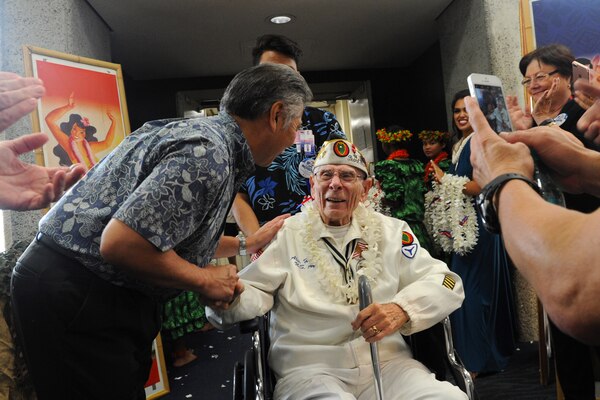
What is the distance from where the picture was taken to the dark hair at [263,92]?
1288 mm

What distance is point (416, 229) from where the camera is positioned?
10.3 feet

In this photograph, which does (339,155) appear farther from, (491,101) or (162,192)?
(162,192)

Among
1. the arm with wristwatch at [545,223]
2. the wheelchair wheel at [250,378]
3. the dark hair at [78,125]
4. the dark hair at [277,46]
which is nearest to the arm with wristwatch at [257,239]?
the wheelchair wheel at [250,378]

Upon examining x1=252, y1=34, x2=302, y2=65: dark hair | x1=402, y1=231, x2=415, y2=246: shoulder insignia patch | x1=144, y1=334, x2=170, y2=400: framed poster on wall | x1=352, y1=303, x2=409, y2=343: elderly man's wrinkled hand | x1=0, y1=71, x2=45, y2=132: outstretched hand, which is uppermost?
x1=252, y1=34, x2=302, y2=65: dark hair

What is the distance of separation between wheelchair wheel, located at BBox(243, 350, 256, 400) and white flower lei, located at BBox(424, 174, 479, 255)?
1838mm

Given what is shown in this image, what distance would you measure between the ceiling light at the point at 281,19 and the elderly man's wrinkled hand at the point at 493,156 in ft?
12.7

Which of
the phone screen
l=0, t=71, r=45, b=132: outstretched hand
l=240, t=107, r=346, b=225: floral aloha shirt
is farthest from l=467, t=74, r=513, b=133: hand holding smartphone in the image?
l=0, t=71, r=45, b=132: outstretched hand

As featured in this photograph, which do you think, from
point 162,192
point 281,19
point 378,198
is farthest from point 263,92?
point 281,19

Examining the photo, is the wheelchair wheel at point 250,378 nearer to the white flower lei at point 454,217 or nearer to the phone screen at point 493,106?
the phone screen at point 493,106

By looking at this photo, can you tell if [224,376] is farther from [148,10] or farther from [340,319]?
[148,10]

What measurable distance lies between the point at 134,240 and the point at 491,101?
2.86 ft

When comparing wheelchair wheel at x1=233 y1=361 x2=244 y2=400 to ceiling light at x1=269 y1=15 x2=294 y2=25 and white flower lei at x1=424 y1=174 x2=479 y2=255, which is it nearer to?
white flower lei at x1=424 y1=174 x2=479 y2=255

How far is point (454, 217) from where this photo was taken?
2.97 m

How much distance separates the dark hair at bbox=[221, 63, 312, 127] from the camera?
1.29 meters
